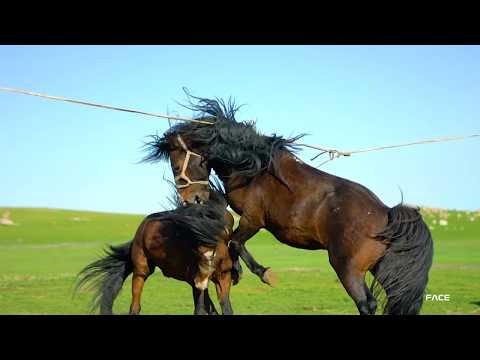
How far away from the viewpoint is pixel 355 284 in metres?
6.12

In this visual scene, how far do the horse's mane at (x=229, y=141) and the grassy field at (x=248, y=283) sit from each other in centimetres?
439

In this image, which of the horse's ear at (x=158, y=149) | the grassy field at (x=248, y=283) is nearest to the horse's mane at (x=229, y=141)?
the horse's ear at (x=158, y=149)

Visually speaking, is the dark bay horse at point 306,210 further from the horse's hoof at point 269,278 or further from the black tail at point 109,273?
the black tail at point 109,273

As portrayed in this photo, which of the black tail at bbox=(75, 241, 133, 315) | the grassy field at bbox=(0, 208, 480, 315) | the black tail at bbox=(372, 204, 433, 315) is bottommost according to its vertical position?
the grassy field at bbox=(0, 208, 480, 315)

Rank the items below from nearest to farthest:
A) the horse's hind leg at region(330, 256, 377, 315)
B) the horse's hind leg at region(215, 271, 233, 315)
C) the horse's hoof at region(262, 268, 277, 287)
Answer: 1. the horse's hind leg at region(330, 256, 377, 315)
2. the horse's hoof at region(262, 268, 277, 287)
3. the horse's hind leg at region(215, 271, 233, 315)

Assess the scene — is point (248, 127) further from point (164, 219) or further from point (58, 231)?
point (58, 231)

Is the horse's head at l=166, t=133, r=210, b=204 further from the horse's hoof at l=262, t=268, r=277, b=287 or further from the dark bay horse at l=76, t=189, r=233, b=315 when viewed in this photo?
the horse's hoof at l=262, t=268, r=277, b=287

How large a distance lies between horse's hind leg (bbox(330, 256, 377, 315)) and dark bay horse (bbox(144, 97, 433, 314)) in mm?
11

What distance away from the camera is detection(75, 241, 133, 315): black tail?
381 inches

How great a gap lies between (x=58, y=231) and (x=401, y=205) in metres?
50.8

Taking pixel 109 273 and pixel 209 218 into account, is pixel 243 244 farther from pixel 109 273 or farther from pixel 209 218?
pixel 109 273

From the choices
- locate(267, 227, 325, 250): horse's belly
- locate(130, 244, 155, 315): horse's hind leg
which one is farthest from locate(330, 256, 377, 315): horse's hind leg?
locate(130, 244, 155, 315): horse's hind leg

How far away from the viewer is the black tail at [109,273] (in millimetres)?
9688
